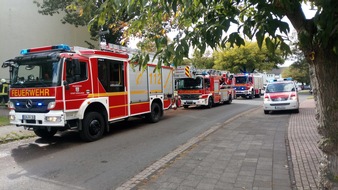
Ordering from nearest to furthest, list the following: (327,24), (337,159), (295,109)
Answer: (327,24) < (337,159) < (295,109)

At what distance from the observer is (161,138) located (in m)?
10.1

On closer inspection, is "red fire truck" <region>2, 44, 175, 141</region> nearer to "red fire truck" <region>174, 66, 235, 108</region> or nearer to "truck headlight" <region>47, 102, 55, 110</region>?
"truck headlight" <region>47, 102, 55, 110</region>

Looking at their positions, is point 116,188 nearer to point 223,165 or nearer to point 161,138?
point 223,165

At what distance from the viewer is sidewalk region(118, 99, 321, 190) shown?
206 inches

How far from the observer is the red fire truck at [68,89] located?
28.8ft

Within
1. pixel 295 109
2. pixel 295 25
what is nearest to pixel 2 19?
pixel 295 109

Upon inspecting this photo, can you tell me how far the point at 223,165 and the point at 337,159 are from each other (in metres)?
3.10

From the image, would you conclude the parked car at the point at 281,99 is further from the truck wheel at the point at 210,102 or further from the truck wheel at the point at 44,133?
the truck wheel at the point at 44,133

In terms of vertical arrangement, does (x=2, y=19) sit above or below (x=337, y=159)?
above

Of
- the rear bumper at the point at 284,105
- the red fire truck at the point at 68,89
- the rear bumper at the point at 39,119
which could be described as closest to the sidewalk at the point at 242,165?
the red fire truck at the point at 68,89

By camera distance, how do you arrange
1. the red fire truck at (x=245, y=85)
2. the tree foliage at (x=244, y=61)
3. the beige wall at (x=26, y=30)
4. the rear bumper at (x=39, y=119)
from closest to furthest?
the rear bumper at (x=39, y=119) → the beige wall at (x=26, y=30) → the red fire truck at (x=245, y=85) → the tree foliage at (x=244, y=61)

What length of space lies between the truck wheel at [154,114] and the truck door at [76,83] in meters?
→ 4.52

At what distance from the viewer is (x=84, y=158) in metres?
7.59

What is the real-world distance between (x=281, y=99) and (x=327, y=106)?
13472 millimetres
